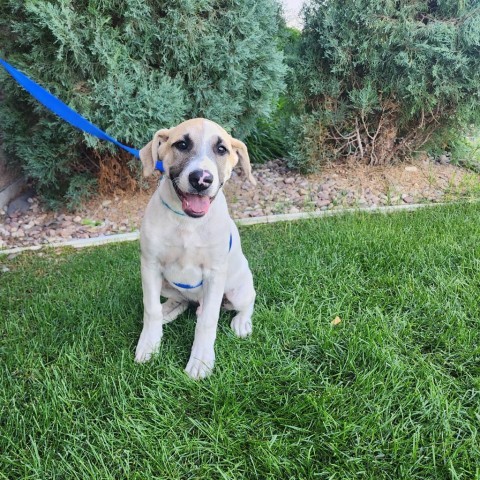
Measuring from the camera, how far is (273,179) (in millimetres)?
6395

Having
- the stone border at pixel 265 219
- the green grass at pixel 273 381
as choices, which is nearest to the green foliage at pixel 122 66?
the stone border at pixel 265 219

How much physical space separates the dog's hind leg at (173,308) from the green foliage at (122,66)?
241 cm

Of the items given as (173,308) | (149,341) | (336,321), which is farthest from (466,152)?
(149,341)

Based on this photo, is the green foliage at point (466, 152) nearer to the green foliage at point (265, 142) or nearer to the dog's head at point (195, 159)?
the green foliage at point (265, 142)

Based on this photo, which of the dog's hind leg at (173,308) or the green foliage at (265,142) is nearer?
the dog's hind leg at (173,308)

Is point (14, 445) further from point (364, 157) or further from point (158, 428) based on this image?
point (364, 157)

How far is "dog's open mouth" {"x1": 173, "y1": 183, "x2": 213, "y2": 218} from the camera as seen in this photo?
95.3 inches

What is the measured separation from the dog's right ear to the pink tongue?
376 mm

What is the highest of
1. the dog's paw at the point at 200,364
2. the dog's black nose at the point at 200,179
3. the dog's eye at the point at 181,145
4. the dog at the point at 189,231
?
the dog's eye at the point at 181,145

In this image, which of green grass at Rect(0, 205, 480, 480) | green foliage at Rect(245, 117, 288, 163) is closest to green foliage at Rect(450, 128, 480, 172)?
green foliage at Rect(245, 117, 288, 163)

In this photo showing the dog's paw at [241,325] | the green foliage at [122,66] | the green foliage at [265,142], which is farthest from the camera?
the green foliage at [265,142]

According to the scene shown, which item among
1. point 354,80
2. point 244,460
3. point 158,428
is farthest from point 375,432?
point 354,80

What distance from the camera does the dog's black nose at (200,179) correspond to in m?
2.33

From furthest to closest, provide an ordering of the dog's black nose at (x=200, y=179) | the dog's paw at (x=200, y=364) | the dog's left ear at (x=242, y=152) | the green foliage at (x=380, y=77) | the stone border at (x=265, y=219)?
the green foliage at (x=380, y=77) < the stone border at (x=265, y=219) < the dog's left ear at (x=242, y=152) < the dog's paw at (x=200, y=364) < the dog's black nose at (x=200, y=179)
